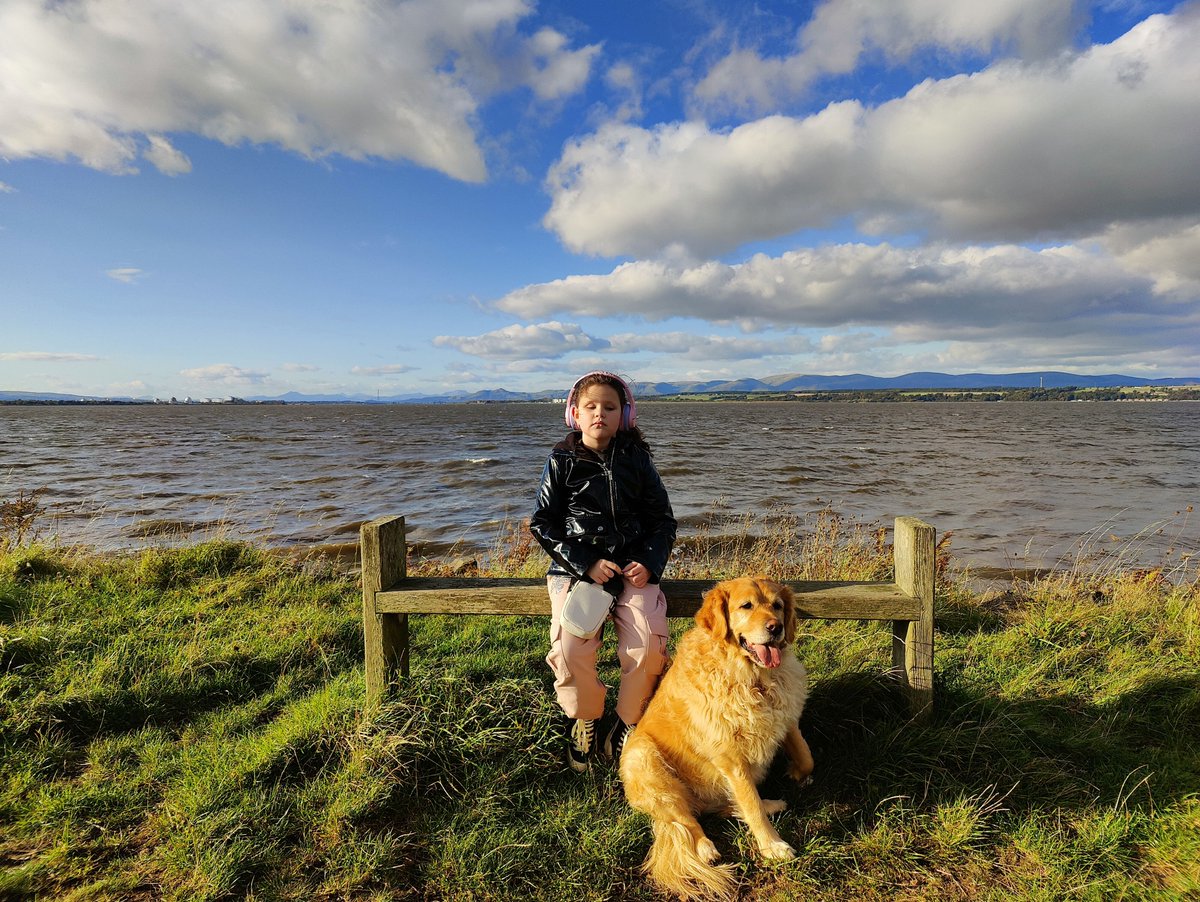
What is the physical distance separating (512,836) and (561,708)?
87 centimetres

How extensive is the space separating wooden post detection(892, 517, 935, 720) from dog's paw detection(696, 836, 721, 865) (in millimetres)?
1611

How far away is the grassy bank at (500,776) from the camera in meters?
2.79

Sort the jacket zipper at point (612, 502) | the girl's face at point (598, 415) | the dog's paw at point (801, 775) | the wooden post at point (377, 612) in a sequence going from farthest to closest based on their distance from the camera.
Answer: the girl's face at point (598, 415) < the jacket zipper at point (612, 502) < the wooden post at point (377, 612) < the dog's paw at point (801, 775)

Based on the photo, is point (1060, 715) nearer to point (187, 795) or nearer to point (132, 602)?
point (187, 795)

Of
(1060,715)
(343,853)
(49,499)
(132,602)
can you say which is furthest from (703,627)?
(49,499)

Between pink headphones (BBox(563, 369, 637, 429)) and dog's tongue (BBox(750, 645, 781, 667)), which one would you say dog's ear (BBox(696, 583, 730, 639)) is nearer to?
dog's tongue (BBox(750, 645, 781, 667))

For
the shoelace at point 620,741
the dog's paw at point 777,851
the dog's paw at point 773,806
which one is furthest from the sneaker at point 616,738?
the dog's paw at point 777,851

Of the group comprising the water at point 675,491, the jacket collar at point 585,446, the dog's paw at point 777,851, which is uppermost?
the jacket collar at point 585,446

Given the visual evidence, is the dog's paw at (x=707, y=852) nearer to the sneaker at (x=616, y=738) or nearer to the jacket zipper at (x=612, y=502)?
the sneaker at (x=616, y=738)

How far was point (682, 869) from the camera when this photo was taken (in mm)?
2830

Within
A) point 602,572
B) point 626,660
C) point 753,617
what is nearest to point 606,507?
point 602,572

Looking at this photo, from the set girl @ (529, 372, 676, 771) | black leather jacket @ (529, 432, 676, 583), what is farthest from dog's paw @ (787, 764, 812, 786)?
black leather jacket @ (529, 432, 676, 583)

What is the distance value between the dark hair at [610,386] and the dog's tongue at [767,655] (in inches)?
58.5

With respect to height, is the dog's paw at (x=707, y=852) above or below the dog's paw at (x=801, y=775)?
below
